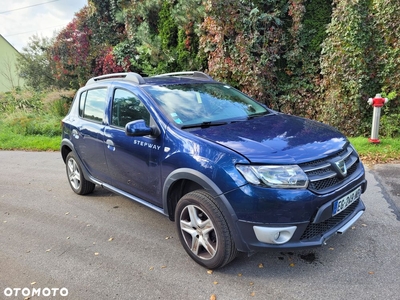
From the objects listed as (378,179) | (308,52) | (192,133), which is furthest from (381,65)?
(192,133)

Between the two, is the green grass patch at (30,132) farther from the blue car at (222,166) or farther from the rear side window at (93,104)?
the blue car at (222,166)

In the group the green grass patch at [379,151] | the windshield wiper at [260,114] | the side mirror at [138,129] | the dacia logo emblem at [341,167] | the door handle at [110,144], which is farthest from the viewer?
the green grass patch at [379,151]

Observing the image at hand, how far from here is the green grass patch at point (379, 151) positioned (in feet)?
19.3

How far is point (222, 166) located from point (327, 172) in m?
0.90

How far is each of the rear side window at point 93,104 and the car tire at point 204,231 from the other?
190 cm

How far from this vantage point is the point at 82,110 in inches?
188

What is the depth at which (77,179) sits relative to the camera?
5172 millimetres

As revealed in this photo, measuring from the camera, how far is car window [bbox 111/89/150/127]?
3.60 m

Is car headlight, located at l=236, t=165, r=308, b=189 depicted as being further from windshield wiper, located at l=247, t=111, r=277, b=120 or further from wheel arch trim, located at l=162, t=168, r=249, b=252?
windshield wiper, located at l=247, t=111, r=277, b=120

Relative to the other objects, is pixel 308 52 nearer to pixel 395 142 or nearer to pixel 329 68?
pixel 329 68

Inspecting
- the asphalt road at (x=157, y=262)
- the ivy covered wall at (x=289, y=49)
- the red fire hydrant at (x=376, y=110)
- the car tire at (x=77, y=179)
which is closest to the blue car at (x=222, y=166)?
the asphalt road at (x=157, y=262)

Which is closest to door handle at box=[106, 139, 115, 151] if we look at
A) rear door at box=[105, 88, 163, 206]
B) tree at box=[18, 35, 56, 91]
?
rear door at box=[105, 88, 163, 206]

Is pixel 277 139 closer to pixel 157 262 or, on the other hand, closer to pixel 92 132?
pixel 157 262

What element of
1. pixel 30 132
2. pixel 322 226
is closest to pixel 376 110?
pixel 322 226
